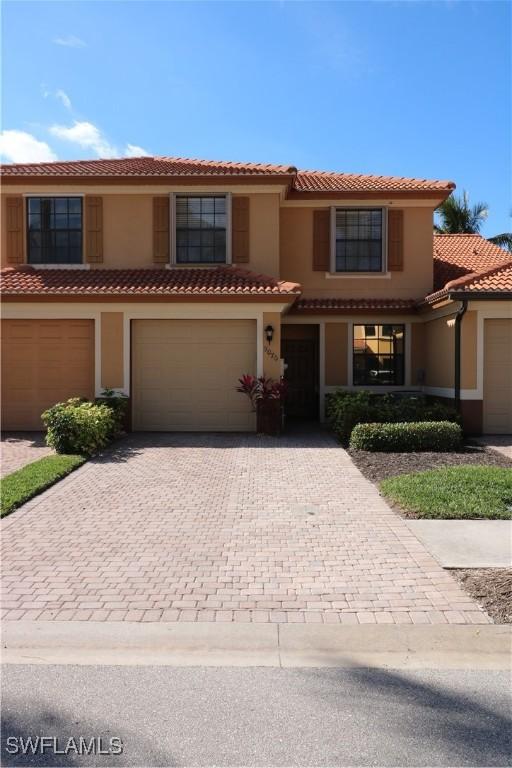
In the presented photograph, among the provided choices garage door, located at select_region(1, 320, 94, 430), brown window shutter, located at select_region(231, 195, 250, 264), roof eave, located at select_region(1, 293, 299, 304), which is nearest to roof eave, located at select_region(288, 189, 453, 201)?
brown window shutter, located at select_region(231, 195, 250, 264)

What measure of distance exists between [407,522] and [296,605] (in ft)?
8.29

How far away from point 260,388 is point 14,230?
7719mm

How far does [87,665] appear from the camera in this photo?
12.2 feet

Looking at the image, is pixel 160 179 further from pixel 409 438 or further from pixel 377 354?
pixel 409 438

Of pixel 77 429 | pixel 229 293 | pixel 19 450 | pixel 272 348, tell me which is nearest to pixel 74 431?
pixel 77 429

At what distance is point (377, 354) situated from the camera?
15945mm

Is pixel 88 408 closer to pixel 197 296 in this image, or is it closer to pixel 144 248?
pixel 197 296

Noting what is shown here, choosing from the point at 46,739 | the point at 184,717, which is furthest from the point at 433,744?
the point at 46,739

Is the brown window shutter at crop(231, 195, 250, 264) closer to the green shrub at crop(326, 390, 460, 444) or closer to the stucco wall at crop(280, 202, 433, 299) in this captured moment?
the stucco wall at crop(280, 202, 433, 299)

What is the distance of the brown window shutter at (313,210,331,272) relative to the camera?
15.9 m

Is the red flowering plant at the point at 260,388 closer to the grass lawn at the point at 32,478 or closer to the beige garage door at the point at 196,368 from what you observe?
the beige garage door at the point at 196,368

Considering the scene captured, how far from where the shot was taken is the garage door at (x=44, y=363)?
533 inches

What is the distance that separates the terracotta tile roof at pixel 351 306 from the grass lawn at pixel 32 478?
7531 mm

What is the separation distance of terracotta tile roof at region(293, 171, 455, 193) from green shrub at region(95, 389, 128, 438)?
7.37 meters
